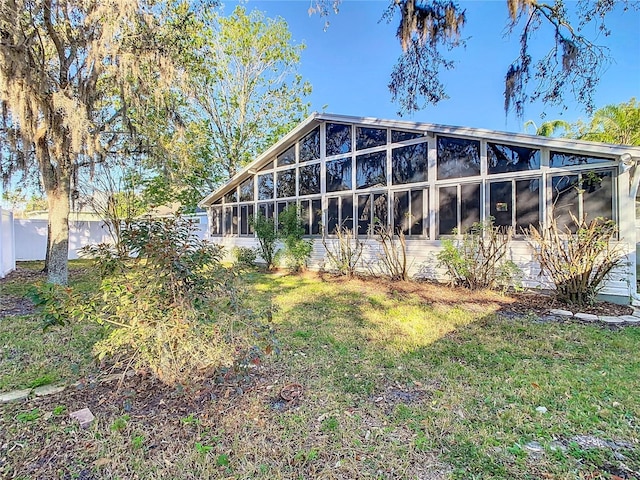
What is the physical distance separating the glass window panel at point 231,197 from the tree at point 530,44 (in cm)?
864

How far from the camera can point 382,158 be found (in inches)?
356

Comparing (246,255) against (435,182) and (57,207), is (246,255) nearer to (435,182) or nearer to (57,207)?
(57,207)

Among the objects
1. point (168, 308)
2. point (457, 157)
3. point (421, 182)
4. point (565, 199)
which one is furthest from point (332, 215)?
point (168, 308)

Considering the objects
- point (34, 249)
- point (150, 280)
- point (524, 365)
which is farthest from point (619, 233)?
point (34, 249)

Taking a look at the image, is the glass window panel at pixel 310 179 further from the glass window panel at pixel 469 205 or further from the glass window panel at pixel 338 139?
the glass window panel at pixel 469 205

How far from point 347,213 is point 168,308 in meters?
7.67

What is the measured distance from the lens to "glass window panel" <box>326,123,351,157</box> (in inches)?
387

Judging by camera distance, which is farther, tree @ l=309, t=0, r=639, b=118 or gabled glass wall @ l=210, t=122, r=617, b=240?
gabled glass wall @ l=210, t=122, r=617, b=240

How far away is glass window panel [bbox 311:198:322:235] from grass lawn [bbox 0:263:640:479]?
6401 millimetres

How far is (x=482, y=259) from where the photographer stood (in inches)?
267

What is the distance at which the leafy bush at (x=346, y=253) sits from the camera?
8859 mm

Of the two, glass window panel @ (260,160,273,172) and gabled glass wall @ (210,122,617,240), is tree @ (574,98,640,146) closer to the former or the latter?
gabled glass wall @ (210,122,617,240)

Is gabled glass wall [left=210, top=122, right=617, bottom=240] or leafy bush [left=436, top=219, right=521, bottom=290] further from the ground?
gabled glass wall [left=210, top=122, right=617, bottom=240]

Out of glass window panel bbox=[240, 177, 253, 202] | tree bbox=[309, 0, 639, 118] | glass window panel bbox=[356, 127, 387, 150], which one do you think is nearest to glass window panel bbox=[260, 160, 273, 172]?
glass window panel bbox=[240, 177, 253, 202]
